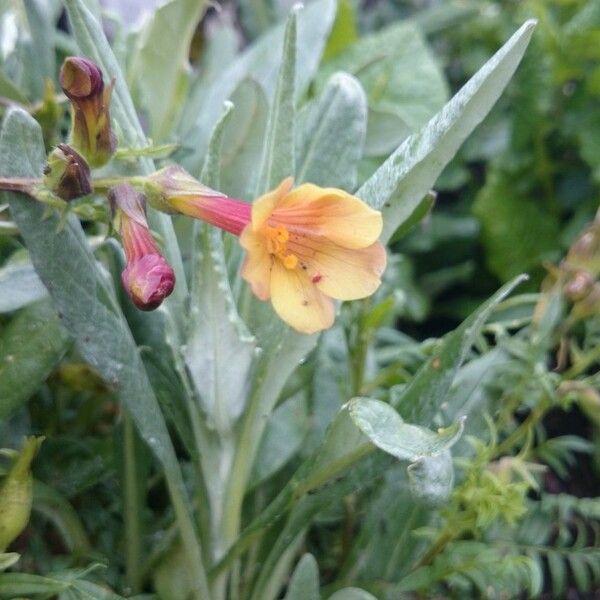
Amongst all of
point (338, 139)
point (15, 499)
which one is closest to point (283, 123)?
point (338, 139)

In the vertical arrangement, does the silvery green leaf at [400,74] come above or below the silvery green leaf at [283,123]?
below

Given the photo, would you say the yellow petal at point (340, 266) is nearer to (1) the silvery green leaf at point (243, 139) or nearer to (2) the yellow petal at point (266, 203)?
(2) the yellow petal at point (266, 203)

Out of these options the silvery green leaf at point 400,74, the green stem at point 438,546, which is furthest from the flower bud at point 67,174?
the silvery green leaf at point 400,74

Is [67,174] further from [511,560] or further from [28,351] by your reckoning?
[511,560]

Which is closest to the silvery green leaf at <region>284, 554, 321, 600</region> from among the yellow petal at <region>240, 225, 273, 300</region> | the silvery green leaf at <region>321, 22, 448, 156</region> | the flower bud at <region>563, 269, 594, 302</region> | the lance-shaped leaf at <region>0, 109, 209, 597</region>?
the lance-shaped leaf at <region>0, 109, 209, 597</region>

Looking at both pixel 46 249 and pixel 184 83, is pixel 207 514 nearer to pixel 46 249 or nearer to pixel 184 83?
pixel 46 249

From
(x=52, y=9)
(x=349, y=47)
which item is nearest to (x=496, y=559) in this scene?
(x=52, y=9)

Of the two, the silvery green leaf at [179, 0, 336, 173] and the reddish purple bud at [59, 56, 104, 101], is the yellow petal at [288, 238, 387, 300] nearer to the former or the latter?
the reddish purple bud at [59, 56, 104, 101]

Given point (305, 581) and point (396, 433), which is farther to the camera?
point (305, 581)
